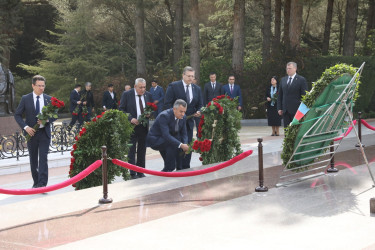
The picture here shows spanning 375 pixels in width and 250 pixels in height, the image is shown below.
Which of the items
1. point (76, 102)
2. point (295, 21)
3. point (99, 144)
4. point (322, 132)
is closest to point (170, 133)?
point (99, 144)

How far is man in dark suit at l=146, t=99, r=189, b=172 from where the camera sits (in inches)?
401

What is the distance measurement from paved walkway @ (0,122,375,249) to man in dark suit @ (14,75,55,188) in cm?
63

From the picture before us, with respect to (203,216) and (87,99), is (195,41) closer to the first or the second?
(87,99)

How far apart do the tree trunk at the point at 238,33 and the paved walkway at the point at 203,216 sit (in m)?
17.6

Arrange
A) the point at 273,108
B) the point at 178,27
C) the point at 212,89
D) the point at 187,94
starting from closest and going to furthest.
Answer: the point at 187,94
the point at 212,89
the point at 273,108
the point at 178,27

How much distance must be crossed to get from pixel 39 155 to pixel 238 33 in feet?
60.9

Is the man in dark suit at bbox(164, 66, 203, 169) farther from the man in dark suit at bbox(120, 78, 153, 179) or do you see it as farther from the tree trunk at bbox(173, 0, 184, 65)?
the tree trunk at bbox(173, 0, 184, 65)

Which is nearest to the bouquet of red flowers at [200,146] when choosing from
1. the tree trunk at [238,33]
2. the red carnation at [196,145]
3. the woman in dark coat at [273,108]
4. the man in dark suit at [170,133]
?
the red carnation at [196,145]

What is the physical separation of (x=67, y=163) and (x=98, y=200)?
5867 millimetres

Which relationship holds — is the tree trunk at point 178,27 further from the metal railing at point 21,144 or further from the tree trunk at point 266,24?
the metal railing at point 21,144

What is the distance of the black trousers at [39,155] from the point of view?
991 centimetres

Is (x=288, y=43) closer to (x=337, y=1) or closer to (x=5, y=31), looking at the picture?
(x=337, y=1)

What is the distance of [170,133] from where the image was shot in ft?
34.4

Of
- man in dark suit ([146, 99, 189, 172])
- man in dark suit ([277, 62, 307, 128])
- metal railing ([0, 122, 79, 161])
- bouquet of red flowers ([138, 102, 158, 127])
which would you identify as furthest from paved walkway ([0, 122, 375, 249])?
metal railing ([0, 122, 79, 161])
